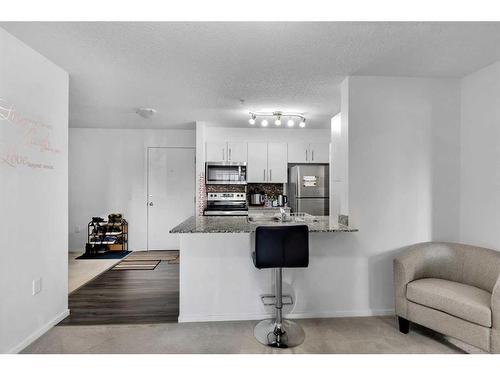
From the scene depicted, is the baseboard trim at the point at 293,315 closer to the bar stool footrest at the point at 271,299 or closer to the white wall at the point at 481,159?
the bar stool footrest at the point at 271,299

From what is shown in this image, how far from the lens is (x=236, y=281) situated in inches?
105

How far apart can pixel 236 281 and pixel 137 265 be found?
2.37 m

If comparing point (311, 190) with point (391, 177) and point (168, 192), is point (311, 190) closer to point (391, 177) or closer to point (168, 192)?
point (391, 177)

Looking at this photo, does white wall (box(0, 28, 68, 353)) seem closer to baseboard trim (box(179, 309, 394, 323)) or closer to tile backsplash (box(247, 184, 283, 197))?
baseboard trim (box(179, 309, 394, 323))

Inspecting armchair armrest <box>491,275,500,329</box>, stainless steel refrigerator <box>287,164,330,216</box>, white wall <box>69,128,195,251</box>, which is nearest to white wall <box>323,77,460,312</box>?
armchair armrest <box>491,275,500,329</box>

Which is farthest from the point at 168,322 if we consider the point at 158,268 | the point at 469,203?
the point at 469,203

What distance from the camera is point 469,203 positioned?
268 cm

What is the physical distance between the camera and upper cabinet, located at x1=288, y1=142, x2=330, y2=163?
493 centimetres

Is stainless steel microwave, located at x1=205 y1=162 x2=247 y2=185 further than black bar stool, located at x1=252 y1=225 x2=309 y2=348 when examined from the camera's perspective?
Yes

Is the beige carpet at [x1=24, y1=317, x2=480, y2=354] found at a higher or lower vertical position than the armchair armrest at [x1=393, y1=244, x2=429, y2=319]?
lower

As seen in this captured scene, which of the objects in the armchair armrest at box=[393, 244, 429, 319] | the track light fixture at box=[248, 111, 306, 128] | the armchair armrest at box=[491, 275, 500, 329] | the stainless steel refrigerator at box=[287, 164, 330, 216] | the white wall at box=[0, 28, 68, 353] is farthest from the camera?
the stainless steel refrigerator at box=[287, 164, 330, 216]

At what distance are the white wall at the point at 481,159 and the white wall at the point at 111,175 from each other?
14.1 ft

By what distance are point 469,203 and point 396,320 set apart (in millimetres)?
1364

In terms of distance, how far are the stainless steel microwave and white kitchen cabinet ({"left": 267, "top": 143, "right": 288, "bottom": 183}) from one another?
1.59 ft
